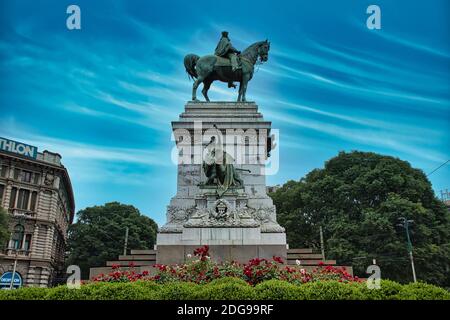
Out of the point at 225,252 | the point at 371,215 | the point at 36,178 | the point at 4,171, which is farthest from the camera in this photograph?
the point at 36,178

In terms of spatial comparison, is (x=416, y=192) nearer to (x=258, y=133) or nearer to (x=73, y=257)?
(x=258, y=133)

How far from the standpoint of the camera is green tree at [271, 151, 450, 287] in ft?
102

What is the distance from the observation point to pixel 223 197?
17.6 meters

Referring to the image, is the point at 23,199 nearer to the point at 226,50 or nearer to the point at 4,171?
the point at 4,171

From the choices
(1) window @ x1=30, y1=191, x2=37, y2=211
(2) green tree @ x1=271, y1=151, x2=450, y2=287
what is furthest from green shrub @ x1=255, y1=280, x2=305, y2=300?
(1) window @ x1=30, y1=191, x2=37, y2=211

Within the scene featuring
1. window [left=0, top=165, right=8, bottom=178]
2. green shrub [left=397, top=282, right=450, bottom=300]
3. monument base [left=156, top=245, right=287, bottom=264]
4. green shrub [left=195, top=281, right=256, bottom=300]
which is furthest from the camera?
window [left=0, top=165, right=8, bottom=178]

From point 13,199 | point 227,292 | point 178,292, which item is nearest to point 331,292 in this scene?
point 227,292

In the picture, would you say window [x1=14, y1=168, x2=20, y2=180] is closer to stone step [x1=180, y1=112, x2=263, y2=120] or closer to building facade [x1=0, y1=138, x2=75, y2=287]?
building facade [x1=0, y1=138, x2=75, y2=287]

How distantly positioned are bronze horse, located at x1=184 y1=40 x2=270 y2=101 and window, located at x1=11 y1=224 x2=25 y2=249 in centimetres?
3329

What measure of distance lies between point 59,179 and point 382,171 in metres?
39.5

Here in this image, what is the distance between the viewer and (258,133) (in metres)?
20.4

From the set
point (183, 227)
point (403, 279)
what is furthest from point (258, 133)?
point (403, 279)

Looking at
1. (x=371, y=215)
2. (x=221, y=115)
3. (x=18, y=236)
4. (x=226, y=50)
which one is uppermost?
(x=226, y=50)

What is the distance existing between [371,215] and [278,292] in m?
25.6
